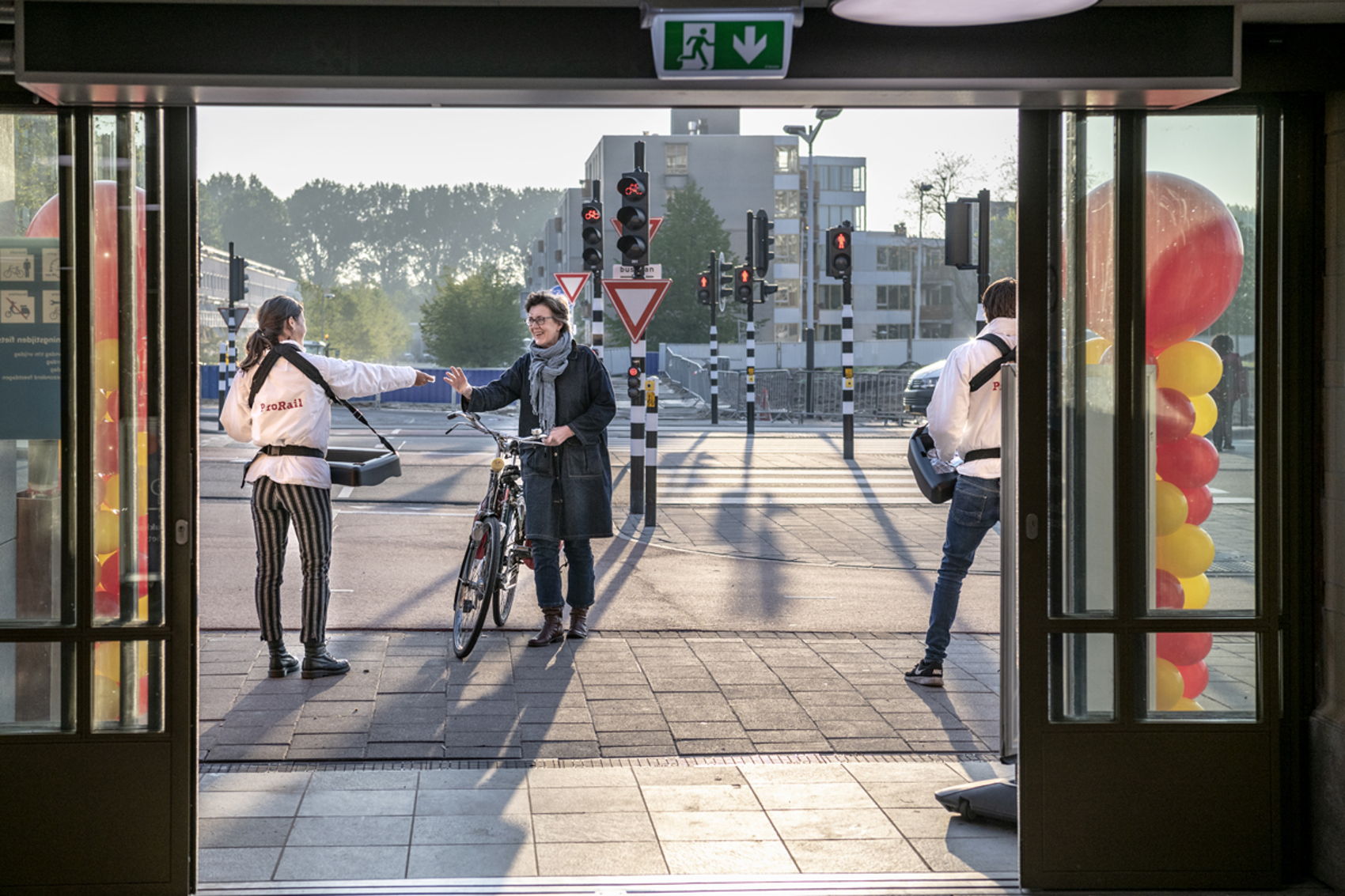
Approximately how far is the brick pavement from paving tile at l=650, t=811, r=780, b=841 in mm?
897

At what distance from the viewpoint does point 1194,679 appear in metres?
4.98

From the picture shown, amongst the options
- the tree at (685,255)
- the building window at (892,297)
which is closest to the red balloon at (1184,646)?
the tree at (685,255)

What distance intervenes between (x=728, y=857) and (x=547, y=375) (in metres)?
3.85

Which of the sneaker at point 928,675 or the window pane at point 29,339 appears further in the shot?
the sneaker at point 928,675

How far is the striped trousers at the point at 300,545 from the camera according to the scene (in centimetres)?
768

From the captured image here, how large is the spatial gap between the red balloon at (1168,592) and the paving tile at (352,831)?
2.49 metres

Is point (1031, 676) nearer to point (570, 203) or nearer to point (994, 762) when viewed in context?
point (994, 762)

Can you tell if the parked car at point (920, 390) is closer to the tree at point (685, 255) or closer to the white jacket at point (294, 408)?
the white jacket at point (294, 408)

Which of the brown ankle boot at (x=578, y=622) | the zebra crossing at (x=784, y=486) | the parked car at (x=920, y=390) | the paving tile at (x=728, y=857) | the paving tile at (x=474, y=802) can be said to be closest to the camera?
the paving tile at (x=728, y=857)

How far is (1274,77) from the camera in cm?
482

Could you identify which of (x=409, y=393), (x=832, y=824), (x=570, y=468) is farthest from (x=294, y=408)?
(x=409, y=393)

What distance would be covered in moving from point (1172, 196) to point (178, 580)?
313 centimetres

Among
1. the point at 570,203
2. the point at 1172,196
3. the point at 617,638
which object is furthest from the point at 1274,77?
the point at 570,203

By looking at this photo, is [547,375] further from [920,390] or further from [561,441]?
[920,390]
